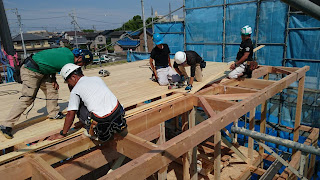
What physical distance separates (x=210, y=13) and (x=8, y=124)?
1129cm

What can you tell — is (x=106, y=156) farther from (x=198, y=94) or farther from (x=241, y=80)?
(x=241, y=80)

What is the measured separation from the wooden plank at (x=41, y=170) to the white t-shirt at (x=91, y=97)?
0.71 m

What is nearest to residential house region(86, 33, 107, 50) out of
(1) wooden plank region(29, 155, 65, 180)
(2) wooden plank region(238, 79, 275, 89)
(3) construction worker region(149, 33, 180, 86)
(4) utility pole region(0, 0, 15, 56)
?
(4) utility pole region(0, 0, 15, 56)

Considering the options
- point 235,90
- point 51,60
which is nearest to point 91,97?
point 51,60

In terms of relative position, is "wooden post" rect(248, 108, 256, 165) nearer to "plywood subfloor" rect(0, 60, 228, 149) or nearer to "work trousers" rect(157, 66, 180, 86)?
"plywood subfloor" rect(0, 60, 228, 149)

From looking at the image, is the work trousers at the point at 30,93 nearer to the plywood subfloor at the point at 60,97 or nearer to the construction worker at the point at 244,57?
the plywood subfloor at the point at 60,97

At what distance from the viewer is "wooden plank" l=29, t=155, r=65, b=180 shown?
2317 millimetres

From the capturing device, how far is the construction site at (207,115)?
A: 2.78 meters

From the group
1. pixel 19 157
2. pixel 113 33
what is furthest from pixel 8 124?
pixel 113 33

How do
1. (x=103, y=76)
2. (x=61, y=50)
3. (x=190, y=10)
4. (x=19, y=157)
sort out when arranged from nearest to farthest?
(x=19, y=157)
(x=61, y=50)
(x=103, y=76)
(x=190, y=10)

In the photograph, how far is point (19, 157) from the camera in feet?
9.73

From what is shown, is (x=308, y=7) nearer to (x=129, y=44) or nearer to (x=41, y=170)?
(x=41, y=170)

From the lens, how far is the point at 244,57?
5.91 metres

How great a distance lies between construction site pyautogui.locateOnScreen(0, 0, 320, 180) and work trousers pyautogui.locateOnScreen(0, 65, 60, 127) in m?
0.23
